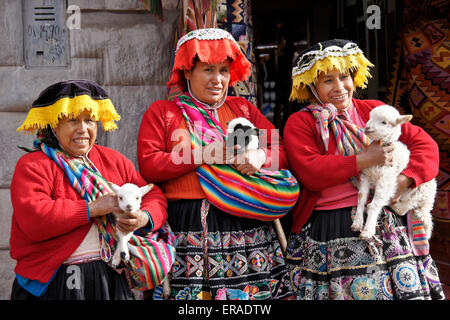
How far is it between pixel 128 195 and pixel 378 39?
3875mm

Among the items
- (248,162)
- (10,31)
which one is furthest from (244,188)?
(10,31)

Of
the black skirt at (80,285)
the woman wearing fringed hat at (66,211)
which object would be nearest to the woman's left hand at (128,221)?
the woman wearing fringed hat at (66,211)

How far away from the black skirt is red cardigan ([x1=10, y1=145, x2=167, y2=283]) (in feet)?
0.20

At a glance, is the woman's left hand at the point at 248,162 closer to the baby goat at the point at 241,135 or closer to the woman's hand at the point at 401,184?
the baby goat at the point at 241,135

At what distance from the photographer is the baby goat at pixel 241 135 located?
2.65 meters

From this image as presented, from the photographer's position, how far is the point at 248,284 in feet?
8.75

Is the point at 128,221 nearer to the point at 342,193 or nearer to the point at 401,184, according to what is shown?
the point at 342,193

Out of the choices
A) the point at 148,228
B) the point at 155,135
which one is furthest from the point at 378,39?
the point at 148,228

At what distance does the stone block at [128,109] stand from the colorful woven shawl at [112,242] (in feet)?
3.99

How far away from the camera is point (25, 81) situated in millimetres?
3586

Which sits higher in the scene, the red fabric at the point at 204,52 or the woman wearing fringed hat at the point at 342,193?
the red fabric at the point at 204,52

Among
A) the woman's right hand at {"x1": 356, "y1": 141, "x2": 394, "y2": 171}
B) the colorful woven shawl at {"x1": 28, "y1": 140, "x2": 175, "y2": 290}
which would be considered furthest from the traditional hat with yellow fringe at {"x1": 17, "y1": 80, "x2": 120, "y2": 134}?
the woman's right hand at {"x1": 356, "y1": 141, "x2": 394, "y2": 171}
